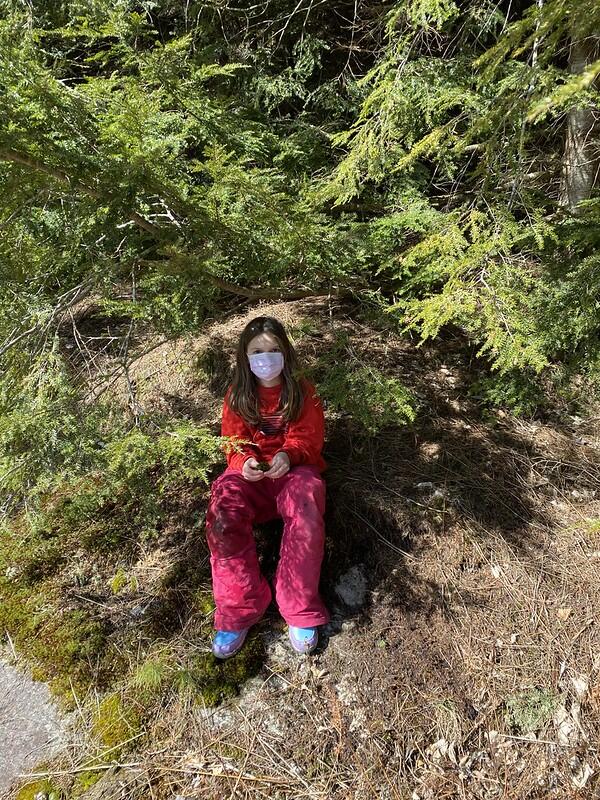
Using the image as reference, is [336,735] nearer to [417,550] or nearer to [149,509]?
[417,550]

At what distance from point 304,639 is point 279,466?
0.88m

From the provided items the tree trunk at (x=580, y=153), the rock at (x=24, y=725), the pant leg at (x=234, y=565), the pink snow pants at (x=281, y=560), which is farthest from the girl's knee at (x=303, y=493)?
the tree trunk at (x=580, y=153)

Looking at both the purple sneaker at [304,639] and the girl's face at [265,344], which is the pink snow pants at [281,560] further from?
the girl's face at [265,344]

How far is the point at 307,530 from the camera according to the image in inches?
101

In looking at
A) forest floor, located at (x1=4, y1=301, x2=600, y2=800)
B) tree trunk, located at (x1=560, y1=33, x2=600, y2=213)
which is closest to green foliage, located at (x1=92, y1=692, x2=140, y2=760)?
forest floor, located at (x1=4, y1=301, x2=600, y2=800)

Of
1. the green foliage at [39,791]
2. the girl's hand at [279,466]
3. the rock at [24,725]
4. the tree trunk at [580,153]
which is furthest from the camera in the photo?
the tree trunk at [580,153]

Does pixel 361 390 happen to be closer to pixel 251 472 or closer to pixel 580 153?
pixel 251 472

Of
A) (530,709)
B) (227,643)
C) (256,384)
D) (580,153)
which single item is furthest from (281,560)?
(580,153)

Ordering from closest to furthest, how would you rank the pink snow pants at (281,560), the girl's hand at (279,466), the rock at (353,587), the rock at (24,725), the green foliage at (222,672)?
the rock at (24,725) < the green foliage at (222,672) < the pink snow pants at (281,560) < the girl's hand at (279,466) < the rock at (353,587)

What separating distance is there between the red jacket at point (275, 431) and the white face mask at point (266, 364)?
0.13 meters

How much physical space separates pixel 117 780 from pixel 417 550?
6.06 ft

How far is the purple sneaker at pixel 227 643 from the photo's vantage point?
2529 mm

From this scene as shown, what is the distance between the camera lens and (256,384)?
291 centimetres

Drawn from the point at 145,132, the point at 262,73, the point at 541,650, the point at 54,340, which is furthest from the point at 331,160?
the point at 541,650
